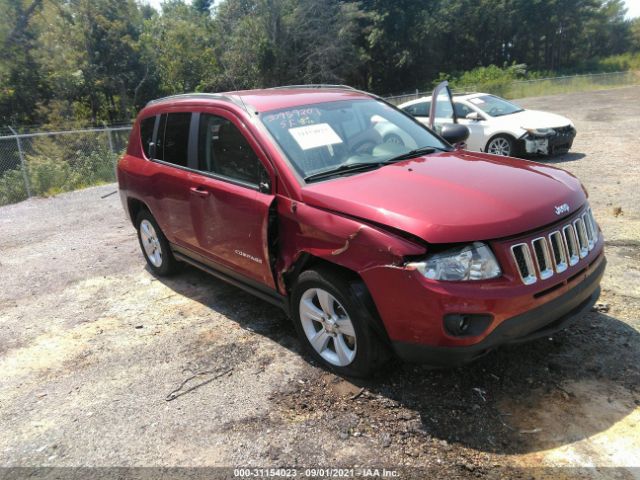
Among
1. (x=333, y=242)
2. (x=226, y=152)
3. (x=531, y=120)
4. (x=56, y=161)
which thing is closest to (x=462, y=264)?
(x=333, y=242)

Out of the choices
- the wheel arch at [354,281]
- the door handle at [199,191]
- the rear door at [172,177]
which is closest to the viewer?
the wheel arch at [354,281]

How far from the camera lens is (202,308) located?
15.9 feet

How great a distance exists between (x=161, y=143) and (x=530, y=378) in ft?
12.8

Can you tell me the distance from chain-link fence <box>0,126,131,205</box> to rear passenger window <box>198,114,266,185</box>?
8.49 metres

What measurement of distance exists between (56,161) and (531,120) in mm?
11938

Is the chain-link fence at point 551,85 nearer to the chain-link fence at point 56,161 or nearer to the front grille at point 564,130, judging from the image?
the front grille at point 564,130

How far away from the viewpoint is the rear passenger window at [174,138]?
15.3ft

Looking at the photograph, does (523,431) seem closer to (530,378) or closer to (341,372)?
(530,378)

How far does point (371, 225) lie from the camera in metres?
3.01

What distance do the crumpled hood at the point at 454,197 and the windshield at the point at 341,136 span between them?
226 millimetres

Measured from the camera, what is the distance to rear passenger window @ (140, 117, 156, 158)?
5.34 meters

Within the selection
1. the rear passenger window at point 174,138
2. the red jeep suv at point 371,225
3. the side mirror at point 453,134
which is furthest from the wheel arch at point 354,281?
the side mirror at point 453,134

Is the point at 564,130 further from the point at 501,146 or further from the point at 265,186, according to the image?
the point at 265,186

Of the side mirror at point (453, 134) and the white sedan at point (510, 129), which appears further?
the white sedan at point (510, 129)
